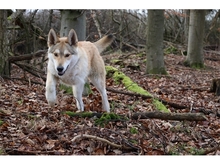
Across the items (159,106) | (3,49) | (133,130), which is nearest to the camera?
(133,130)

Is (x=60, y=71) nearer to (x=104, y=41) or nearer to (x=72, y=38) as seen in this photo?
(x=72, y=38)

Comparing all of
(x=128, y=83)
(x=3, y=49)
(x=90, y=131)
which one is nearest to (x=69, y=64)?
(x=90, y=131)

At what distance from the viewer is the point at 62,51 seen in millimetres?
5621

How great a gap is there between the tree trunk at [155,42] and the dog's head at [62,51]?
6.08m

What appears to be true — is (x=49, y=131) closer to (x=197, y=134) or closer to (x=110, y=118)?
(x=110, y=118)

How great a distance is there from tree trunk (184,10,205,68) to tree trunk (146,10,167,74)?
354cm

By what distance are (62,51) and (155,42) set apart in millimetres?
6552

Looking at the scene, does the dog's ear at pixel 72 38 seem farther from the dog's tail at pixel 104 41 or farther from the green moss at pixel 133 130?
the green moss at pixel 133 130

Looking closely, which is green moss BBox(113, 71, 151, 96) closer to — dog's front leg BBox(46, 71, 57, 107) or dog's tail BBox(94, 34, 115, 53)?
dog's tail BBox(94, 34, 115, 53)

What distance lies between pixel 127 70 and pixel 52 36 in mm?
6885

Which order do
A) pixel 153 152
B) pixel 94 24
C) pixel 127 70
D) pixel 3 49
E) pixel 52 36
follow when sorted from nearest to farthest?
pixel 153 152
pixel 52 36
pixel 3 49
pixel 127 70
pixel 94 24

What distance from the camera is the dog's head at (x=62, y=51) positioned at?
5.49 meters
